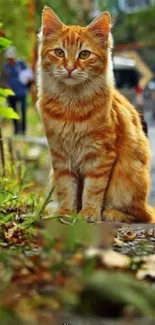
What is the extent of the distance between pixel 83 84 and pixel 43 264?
3503 millimetres

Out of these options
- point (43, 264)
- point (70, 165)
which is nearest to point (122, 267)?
point (43, 264)

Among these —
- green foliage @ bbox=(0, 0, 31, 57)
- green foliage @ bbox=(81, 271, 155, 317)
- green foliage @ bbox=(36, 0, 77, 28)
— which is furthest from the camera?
green foliage @ bbox=(36, 0, 77, 28)

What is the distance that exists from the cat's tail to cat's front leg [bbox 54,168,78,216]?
0.84 ft

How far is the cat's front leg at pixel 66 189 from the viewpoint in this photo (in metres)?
6.43

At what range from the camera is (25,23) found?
25.4 meters

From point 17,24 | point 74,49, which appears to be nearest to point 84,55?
point 74,49

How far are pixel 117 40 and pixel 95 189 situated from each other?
4235cm

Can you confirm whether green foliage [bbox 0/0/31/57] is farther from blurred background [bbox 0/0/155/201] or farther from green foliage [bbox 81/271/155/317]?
green foliage [bbox 81/271/155/317]

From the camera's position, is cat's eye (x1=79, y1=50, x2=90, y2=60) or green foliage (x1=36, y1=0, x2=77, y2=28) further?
green foliage (x1=36, y1=0, x2=77, y2=28)

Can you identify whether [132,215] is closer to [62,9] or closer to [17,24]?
[17,24]

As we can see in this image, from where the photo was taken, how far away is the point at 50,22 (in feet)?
21.3

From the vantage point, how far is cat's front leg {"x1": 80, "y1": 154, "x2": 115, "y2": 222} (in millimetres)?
6328

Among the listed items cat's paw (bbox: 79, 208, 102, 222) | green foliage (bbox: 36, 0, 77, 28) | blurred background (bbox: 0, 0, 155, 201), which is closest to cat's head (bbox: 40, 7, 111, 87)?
cat's paw (bbox: 79, 208, 102, 222)

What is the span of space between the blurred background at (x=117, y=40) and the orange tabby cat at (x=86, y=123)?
8.17 meters
